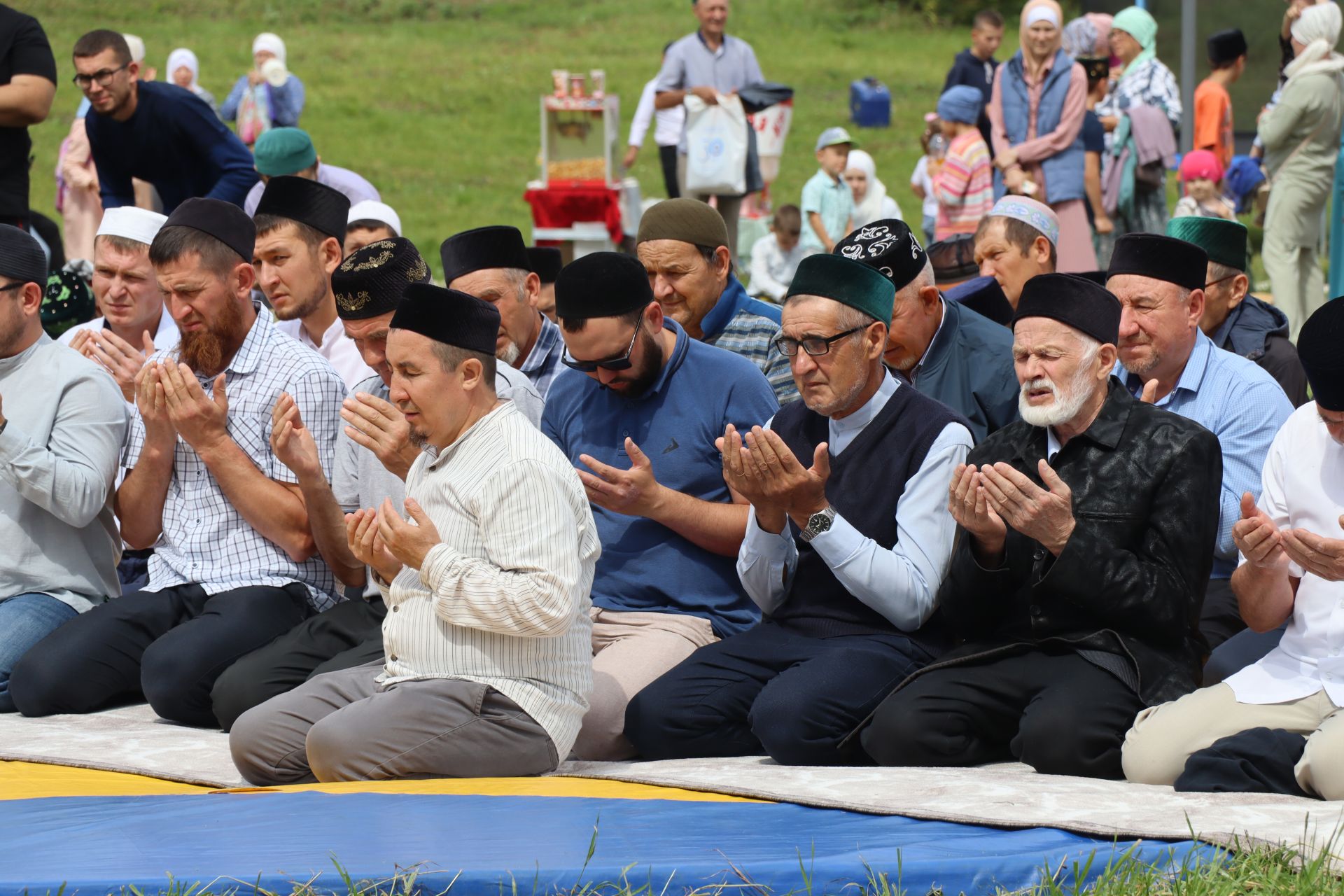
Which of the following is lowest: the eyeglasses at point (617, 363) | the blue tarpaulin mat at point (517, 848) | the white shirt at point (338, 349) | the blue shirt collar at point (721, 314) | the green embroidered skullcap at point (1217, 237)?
the blue tarpaulin mat at point (517, 848)

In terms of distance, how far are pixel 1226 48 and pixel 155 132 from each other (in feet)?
24.2

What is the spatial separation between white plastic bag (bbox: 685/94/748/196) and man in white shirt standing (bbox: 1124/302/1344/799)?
322 inches

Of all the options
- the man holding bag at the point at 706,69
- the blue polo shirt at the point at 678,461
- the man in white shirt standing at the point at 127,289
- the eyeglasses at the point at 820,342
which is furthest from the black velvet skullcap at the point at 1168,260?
the man holding bag at the point at 706,69

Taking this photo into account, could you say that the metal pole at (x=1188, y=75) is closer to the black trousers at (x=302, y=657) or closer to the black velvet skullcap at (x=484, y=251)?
the black velvet skullcap at (x=484, y=251)

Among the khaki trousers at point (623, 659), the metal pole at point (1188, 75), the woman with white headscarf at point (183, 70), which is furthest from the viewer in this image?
the woman with white headscarf at point (183, 70)

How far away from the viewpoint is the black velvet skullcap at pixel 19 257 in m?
5.45

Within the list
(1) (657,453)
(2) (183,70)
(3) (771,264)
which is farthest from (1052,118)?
(2) (183,70)

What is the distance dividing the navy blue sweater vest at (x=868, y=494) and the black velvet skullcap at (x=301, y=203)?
2394 mm

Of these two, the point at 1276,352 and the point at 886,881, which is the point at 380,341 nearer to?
the point at 886,881

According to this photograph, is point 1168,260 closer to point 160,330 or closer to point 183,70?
point 160,330

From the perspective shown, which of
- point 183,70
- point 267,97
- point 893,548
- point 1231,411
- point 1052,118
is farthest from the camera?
point 183,70

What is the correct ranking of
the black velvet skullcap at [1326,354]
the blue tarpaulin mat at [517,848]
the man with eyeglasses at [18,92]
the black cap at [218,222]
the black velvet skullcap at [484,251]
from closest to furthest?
the blue tarpaulin mat at [517,848] < the black velvet skullcap at [1326,354] < the black cap at [218,222] < the black velvet skullcap at [484,251] < the man with eyeglasses at [18,92]

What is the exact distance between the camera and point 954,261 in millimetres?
6723

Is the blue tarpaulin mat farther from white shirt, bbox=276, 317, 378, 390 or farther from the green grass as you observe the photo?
the green grass
